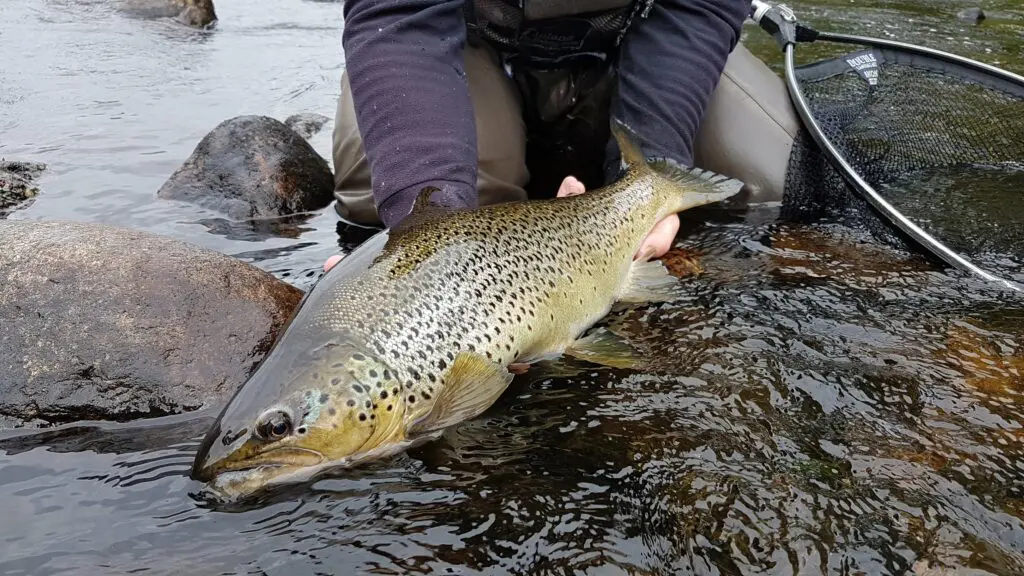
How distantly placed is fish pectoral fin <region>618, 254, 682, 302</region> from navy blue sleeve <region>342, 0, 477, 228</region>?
0.73 meters

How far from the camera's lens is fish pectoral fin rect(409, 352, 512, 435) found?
218 centimetres

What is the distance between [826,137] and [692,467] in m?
2.61

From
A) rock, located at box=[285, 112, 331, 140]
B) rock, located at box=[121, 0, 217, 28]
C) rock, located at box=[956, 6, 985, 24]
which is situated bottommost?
rock, located at box=[285, 112, 331, 140]

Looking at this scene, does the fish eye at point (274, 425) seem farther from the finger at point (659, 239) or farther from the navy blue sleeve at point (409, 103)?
the finger at point (659, 239)

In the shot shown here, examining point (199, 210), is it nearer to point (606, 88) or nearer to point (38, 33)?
point (606, 88)

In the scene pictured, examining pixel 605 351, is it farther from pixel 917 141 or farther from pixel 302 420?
pixel 917 141

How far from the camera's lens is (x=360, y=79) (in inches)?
120

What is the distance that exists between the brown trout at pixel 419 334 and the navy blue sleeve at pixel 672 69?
0.69m

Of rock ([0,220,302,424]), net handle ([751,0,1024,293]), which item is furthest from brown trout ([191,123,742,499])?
net handle ([751,0,1024,293])

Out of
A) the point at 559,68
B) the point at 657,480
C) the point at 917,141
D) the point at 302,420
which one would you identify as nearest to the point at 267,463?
the point at 302,420

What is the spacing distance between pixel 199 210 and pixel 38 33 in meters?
7.05

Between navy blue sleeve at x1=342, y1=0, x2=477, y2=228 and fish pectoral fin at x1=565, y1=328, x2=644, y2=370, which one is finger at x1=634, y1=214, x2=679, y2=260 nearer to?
fish pectoral fin at x1=565, y1=328, x2=644, y2=370

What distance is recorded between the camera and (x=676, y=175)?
3.48 m

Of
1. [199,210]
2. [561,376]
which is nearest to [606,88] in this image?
[561,376]
